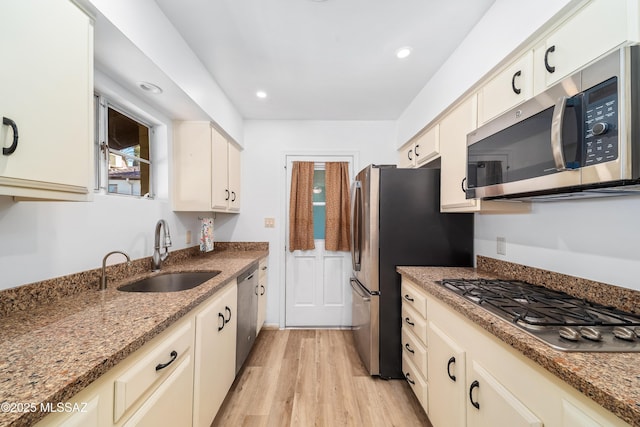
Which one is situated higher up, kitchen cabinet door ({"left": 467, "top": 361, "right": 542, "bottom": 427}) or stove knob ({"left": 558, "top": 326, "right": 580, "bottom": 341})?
stove knob ({"left": 558, "top": 326, "right": 580, "bottom": 341})

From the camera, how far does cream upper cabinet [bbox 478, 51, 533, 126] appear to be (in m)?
1.18

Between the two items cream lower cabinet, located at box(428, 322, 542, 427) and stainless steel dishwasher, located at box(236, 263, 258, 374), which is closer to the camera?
cream lower cabinet, located at box(428, 322, 542, 427)

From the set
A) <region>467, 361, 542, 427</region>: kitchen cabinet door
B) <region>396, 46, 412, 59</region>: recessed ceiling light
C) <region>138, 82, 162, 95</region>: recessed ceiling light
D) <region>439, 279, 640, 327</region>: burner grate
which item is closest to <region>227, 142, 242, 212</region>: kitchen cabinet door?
<region>138, 82, 162, 95</region>: recessed ceiling light

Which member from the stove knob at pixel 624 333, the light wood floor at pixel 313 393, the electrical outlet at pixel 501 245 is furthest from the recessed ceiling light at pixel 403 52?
the light wood floor at pixel 313 393

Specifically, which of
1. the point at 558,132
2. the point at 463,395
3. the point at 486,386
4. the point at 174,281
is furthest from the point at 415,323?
the point at 174,281

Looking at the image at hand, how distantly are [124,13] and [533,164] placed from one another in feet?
6.15

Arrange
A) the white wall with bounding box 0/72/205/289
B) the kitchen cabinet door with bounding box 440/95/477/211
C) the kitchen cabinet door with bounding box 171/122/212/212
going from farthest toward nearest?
the kitchen cabinet door with bounding box 171/122/212/212 → the kitchen cabinet door with bounding box 440/95/477/211 → the white wall with bounding box 0/72/205/289

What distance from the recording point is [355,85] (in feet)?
7.13

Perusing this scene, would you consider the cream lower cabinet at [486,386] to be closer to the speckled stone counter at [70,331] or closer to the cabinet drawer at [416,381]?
the cabinet drawer at [416,381]

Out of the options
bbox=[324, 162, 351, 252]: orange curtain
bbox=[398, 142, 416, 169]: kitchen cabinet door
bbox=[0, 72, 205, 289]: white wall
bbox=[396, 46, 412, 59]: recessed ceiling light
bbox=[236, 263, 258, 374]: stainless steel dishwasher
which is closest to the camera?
bbox=[0, 72, 205, 289]: white wall

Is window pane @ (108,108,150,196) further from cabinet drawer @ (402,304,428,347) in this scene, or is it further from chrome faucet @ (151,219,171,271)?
cabinet drawer @ (402,304,428,347)

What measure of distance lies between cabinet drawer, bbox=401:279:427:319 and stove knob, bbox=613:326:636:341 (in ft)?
2.61

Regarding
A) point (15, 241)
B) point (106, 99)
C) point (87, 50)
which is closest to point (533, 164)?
point (87, 50)

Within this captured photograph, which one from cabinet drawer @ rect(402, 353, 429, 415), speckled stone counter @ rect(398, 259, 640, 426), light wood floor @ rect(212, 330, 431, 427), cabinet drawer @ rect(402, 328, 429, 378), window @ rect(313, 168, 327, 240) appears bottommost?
light wood floor @ rect(212, 330, 431, 427)
